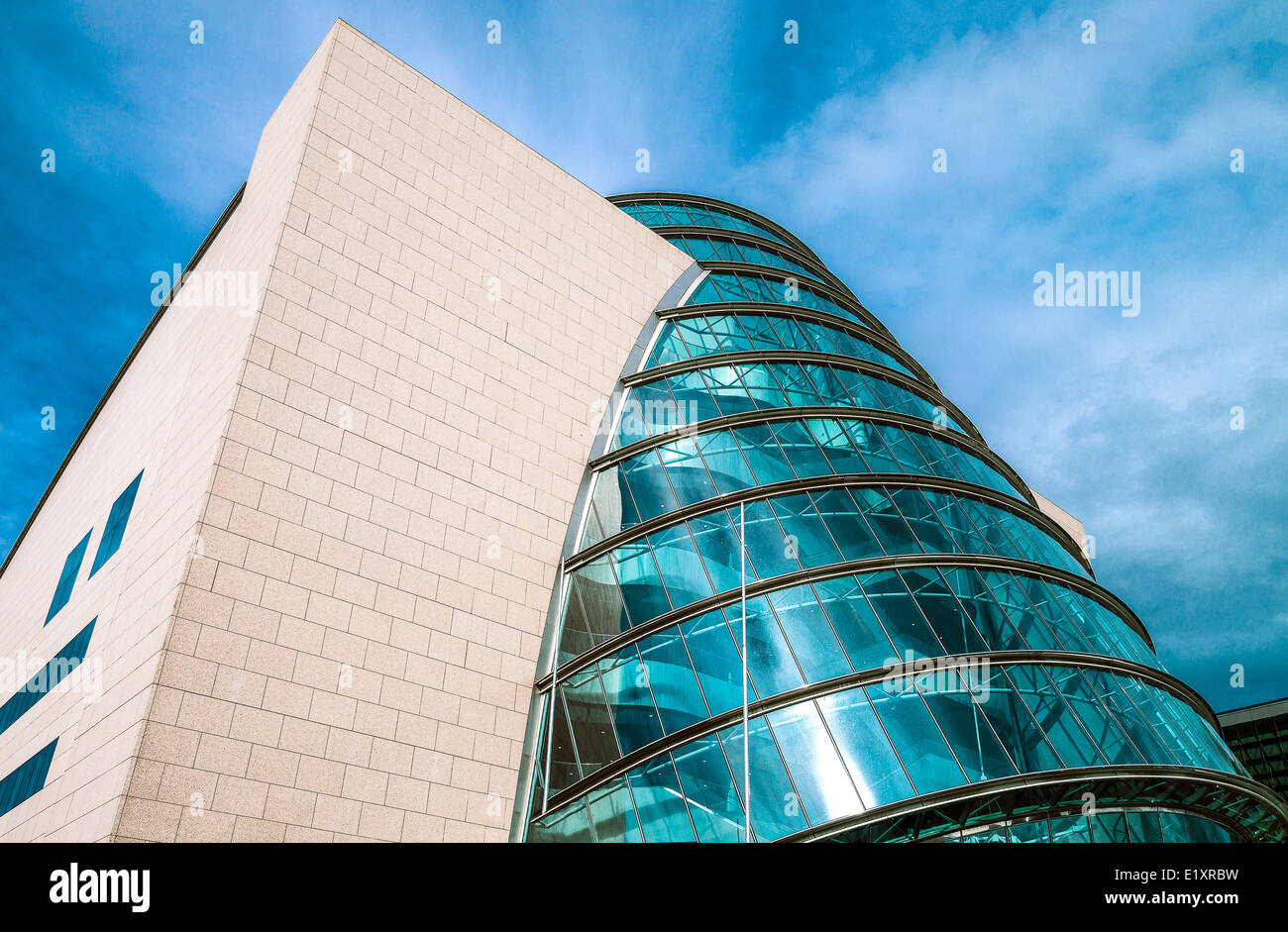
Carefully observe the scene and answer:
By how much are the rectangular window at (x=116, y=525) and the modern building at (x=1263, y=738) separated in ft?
246

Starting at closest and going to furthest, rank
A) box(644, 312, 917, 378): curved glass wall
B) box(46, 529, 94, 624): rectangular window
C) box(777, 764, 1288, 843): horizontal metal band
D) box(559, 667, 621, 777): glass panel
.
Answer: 1. box(777, 764, 1288, 843): horizontal metal band
2. box(559, 667, 621, 777): glass panel
3. box(46, 529, 94, 624): rectangular window
4. box(644, 312, 917, 378): curved glass wall

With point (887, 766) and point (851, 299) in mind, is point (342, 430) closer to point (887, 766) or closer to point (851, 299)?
point (887, 766)

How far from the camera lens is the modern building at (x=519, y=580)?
51.5 feet

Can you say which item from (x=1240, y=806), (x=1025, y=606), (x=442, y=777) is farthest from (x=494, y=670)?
(x=1240, y=806)

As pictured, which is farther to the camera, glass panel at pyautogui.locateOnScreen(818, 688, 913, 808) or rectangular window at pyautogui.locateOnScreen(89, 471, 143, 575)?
rectangular window at pyautogui.locateOnScreen(89, 471, 143, 575)

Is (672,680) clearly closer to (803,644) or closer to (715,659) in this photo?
(715,659)

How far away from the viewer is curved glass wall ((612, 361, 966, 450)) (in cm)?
2541

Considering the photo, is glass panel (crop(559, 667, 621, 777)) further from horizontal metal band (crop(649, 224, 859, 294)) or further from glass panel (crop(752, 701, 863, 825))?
horizontal metal band (crop(649, 224, 859, 294))

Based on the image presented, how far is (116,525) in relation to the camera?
24.6m

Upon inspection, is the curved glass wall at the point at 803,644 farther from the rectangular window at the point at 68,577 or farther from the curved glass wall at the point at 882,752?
the rectangular window at the point at 68,577

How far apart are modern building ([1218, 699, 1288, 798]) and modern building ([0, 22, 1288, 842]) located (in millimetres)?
56478

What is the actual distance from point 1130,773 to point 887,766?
4551mm

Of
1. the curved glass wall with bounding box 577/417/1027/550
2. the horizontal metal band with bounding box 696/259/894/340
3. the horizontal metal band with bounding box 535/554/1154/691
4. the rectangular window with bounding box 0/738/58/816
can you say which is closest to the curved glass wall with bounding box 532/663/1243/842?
the horizontal metal band with bounding box 535/554/1154/691

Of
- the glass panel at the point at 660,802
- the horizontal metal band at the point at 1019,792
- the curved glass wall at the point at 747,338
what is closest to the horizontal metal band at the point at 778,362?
the curved glass wall at the point at 747,338
